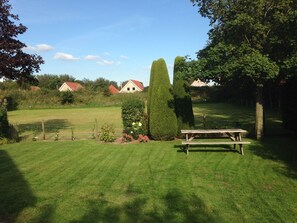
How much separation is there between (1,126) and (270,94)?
28.0 m

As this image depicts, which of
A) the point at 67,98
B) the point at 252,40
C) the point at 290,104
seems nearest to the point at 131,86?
the point at 67,98

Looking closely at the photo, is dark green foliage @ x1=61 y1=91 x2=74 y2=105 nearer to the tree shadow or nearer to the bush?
the bush

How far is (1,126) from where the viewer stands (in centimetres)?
1409

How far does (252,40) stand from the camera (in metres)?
11.6

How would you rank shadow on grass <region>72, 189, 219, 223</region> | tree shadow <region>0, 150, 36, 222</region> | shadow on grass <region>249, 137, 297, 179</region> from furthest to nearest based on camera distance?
shadow on grass <region>249, 137, 297, 179</region> → tree shadow <region>0, 150, 36, 222</region> → shadow on grass <region>72, 189, 219, 223</region>

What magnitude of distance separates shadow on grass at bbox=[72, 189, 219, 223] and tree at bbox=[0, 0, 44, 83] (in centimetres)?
1218

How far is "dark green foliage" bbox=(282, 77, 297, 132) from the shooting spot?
1255 centimetres

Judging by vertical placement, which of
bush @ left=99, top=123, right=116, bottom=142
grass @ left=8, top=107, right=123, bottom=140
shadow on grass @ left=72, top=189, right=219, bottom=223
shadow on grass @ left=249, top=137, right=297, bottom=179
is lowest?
grass @ left=8, top=107, right=123, bottom=140

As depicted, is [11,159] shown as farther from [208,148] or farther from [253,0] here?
[253,0]

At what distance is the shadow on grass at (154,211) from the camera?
493cm

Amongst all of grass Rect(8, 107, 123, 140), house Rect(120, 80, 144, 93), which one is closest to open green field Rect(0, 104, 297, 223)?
grass Rect(8, 107, 123, 140)

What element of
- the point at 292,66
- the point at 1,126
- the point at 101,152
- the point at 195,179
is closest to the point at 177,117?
the point at 101,152

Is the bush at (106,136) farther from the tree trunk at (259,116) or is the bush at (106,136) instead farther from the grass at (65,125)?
the tree trunk at (259,116)

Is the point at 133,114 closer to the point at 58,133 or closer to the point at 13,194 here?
the point at 58,133
